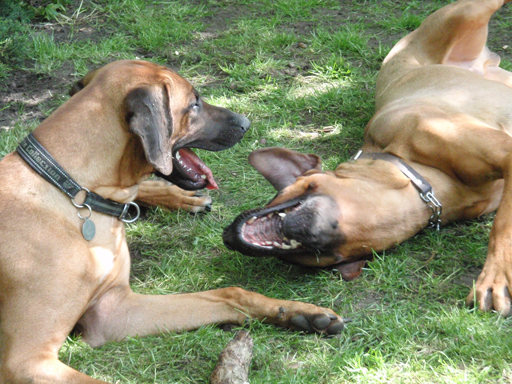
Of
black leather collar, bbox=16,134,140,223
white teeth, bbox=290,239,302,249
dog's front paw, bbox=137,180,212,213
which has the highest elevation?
black leather collar, bbox=16,134,140,223

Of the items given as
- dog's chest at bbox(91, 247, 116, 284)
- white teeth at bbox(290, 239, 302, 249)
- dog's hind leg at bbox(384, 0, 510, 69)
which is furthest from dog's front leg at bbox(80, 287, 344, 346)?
dog's hind leg at bbox(384, 0, 510, 69)

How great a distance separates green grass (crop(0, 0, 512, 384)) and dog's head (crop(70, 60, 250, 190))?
0.63 meters

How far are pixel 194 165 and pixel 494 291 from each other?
77.2 inches

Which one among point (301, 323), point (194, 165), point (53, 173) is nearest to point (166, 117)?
point (53, 173)

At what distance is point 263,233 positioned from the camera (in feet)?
12.5

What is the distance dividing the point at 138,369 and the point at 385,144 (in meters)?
2.38

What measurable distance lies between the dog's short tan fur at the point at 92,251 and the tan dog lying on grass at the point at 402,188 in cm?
46

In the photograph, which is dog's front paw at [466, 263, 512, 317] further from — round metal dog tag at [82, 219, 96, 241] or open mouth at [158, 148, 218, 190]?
round metal dog tag at [82, 219, 96, 241]

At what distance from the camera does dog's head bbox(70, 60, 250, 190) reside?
3.18m

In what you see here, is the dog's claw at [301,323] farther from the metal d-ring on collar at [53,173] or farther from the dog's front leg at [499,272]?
the metal d-ring on collar at [53,173]

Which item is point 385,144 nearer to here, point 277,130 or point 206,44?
point 277,130

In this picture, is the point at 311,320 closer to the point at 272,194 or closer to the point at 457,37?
the point at 272,194

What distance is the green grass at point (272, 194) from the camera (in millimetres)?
3121

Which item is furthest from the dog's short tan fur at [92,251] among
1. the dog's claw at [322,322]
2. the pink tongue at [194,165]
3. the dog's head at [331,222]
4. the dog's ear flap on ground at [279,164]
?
the dog's ear flap on ground at [279,164]
